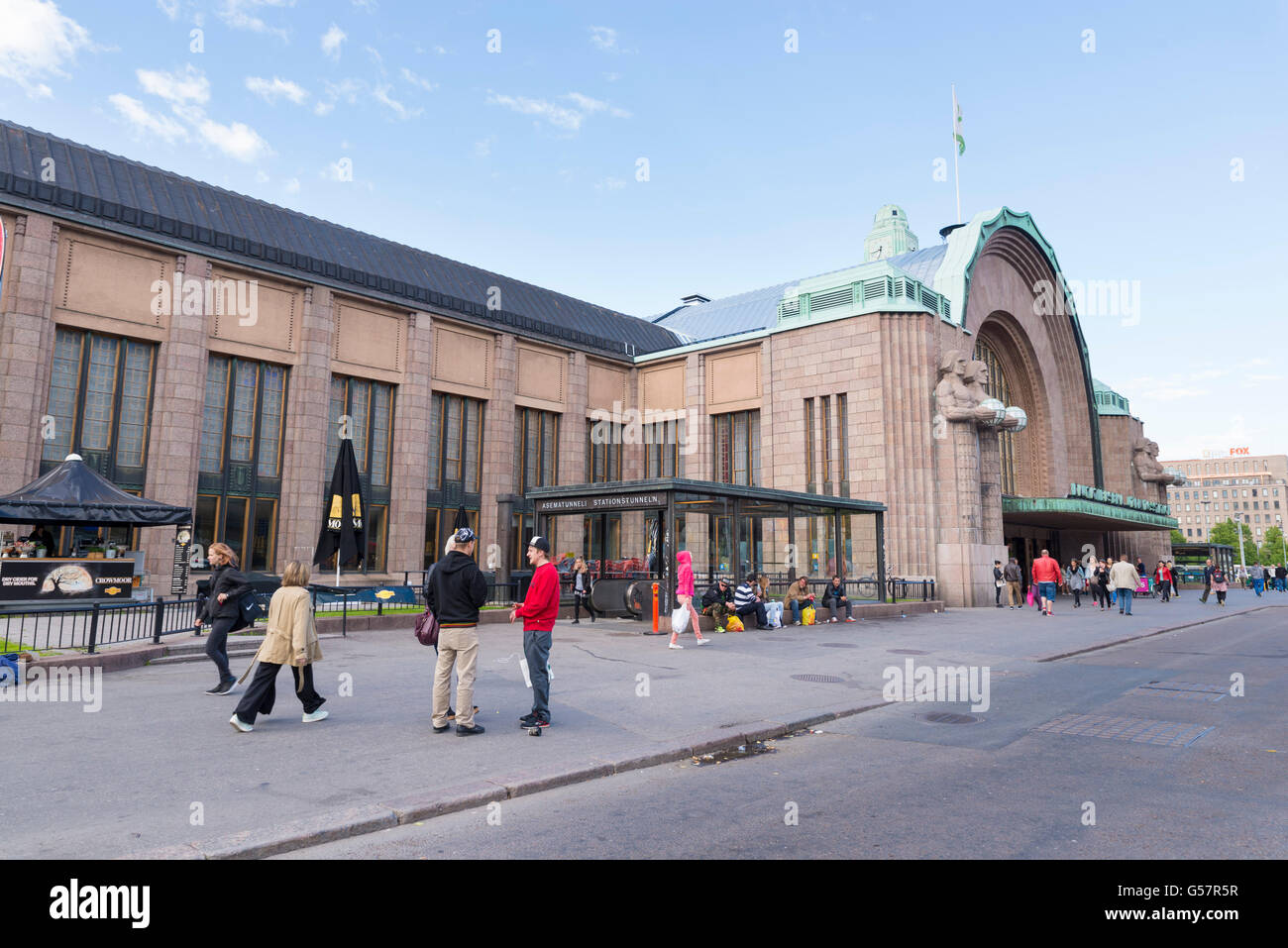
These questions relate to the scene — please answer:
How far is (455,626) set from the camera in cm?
766

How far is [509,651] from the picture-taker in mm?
14203

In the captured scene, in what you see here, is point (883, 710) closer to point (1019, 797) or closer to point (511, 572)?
point (1019, 797)

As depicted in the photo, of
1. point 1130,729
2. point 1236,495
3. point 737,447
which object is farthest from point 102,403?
point 1236,495

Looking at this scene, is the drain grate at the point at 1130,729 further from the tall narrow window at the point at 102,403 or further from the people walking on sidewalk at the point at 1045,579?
the tall narrow window at the point at 102,403

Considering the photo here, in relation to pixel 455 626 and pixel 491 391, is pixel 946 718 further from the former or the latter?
pixel 491 391

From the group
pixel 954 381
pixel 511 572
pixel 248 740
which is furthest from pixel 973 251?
pixel 248 740

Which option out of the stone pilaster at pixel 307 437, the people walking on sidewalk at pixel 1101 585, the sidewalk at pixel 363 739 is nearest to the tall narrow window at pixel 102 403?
the stone pilaster at pixel 307 437

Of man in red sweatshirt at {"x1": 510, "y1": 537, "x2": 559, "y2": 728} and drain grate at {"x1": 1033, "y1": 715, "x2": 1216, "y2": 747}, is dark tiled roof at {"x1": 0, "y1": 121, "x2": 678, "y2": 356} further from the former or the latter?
drain grate at {"x1": 1033, "y1": 715, "x2": 1216, "y2": 747}

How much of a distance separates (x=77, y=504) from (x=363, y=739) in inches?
484

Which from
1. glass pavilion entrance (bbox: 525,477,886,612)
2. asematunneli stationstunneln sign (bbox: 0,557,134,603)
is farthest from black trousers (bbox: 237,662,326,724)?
asematunneli stationstunneln sign (bbox: 0,557,134,603)

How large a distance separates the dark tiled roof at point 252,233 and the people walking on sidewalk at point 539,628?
22.8 metres

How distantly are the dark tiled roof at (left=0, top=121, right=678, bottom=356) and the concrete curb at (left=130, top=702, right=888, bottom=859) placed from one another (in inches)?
962

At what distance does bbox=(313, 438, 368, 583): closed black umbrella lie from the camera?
2067cm

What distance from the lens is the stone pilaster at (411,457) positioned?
2950 cm
